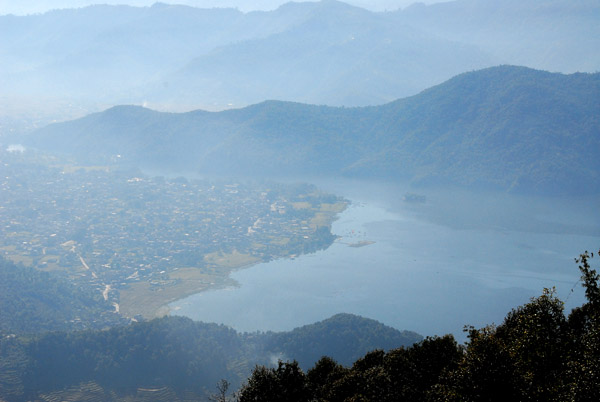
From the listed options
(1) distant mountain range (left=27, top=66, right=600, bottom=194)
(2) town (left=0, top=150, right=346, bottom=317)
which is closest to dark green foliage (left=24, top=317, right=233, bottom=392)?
(2) town (left=0, top=150, right=346, bottom=317)

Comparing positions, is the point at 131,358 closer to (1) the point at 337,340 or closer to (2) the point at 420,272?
(1) the point at 337,340

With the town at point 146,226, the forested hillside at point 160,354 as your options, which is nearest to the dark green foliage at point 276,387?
the forested hillside at point 160,354

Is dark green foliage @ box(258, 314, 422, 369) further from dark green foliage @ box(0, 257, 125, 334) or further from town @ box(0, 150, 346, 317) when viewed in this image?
dark green foliage @ box(0, 257, 125, 334)

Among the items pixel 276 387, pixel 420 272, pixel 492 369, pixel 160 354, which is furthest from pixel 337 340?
pixel 492 369

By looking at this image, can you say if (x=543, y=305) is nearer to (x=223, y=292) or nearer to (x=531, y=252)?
(x=223, y=292)

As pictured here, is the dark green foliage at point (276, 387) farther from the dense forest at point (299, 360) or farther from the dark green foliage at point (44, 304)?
the dark green foliage at point (44, 304)

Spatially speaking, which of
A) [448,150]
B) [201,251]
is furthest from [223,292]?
[448,150]
